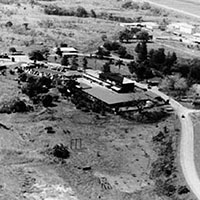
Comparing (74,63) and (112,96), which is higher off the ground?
(112,96)

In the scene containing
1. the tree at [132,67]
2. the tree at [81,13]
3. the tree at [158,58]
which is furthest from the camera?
the tree at [81,13]

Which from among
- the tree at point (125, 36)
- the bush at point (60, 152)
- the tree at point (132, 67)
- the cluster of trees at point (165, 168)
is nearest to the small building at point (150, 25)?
the tree at point (125, 36)

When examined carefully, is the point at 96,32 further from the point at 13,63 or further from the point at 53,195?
the point at 53,195

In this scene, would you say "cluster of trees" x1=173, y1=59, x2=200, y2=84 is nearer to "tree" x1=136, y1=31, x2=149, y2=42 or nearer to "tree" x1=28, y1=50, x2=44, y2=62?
"tree" x1=136, y1=31, x2=149, y2=42

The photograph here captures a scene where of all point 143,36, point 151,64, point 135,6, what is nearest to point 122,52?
point 151,64

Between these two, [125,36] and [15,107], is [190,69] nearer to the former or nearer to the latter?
[125,36]

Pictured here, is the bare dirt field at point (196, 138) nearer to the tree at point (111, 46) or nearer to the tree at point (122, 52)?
the tree at point (122, 52)

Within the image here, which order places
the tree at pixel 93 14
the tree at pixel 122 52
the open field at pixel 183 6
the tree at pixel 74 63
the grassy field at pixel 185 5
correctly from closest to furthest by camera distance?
the tree at pixel 74 63 → the tree at pixel 122 52 → the tree at pixel 93 14 → the open field at pixel 183 6 → the grassy field at pixel 185 5

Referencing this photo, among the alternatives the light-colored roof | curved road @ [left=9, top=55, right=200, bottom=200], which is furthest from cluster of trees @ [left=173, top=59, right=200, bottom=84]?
the light-colored roof

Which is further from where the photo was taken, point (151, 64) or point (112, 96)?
→ point (151, 64)
